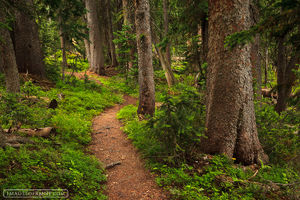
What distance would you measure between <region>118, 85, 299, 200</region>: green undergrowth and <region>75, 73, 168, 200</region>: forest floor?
0.91 ft

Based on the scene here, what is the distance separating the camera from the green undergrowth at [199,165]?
3.67m

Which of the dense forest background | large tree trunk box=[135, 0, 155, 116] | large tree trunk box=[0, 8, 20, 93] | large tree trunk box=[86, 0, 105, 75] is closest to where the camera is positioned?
the dense forest background

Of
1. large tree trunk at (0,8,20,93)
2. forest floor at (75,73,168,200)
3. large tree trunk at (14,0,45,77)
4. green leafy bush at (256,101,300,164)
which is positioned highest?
large tree trunk at (14,0,45,77)

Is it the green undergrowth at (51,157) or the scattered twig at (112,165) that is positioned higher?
the green undergrowth at (51,157)

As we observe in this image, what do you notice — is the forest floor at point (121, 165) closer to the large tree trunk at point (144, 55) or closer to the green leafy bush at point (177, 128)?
the green leafy bush at point (177, 128)

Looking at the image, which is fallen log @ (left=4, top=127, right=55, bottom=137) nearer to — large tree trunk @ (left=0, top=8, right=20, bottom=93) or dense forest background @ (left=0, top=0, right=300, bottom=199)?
dense forest background @ (left=0, top=0, right=300, bottom=199)

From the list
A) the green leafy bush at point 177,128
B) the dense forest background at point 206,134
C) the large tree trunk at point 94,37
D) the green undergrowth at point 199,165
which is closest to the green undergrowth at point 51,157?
the dense forest background at point 206,134

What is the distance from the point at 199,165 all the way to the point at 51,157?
11.6ft

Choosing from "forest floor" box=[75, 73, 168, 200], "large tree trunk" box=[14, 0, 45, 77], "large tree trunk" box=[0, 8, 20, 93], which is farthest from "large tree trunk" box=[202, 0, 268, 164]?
"large tree trunk" box=[14, 0, 45, 77]

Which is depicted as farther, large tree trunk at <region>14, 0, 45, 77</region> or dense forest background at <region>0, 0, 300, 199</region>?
large tree trunk at <region>14, 0, 45, 77</region>

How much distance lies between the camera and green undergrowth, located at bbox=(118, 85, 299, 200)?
3668mm

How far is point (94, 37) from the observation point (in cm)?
1622

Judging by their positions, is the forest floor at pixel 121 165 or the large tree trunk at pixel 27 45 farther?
the large tree trunk at pixel 27 45

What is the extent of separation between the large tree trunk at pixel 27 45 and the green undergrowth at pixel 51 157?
350cm
